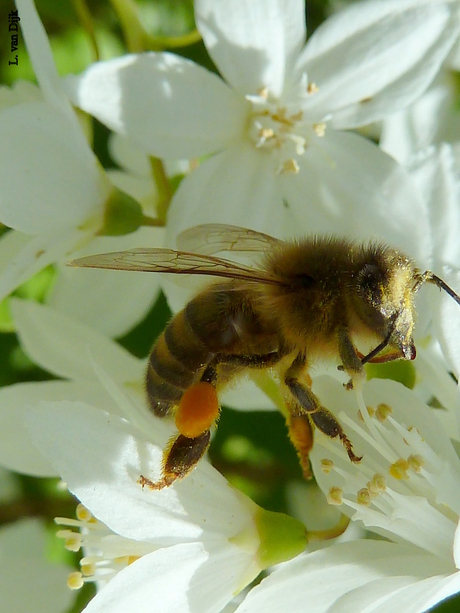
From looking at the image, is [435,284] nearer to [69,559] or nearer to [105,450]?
[105,450]

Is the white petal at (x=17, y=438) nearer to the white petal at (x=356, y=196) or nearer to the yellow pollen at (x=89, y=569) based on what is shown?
the yellow pollen at (x=89, y=569)

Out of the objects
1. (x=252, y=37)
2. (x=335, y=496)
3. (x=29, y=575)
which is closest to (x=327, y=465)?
(x=335, y=496)

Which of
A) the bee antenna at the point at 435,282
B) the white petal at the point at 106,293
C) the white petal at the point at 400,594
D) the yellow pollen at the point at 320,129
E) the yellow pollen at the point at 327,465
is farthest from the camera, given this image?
the white petal at the point at 106,293

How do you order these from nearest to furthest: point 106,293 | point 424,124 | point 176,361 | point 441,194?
point 176,361 < point 441,194 < point 106,293 < point 424,124

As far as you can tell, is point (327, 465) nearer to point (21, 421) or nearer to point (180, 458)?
point (180, 458)

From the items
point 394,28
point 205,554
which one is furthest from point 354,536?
point 394,28

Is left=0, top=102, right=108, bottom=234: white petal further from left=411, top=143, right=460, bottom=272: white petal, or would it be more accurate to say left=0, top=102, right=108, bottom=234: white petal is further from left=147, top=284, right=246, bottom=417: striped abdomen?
left=411, top=143, right=460, bottom=272: white petal

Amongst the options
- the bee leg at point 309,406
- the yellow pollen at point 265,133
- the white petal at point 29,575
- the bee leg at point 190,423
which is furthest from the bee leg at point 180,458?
the white petal at point 29,575
